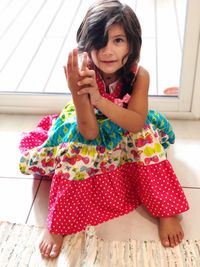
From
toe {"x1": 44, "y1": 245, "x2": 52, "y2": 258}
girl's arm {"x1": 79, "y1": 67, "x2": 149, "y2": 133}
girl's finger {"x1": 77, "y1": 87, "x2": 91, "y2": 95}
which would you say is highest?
girl's finger {"x1": 77, "y1": 87, "x2": 91, "y2": 95}

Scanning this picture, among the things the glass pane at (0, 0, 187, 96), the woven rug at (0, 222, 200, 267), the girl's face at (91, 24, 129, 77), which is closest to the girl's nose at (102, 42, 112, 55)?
the girl's face at (91, 24, 129, 77)

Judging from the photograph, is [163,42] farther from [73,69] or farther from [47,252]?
[47,252]

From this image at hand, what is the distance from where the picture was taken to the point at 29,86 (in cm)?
165

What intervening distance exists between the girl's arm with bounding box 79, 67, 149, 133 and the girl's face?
8 centimetres

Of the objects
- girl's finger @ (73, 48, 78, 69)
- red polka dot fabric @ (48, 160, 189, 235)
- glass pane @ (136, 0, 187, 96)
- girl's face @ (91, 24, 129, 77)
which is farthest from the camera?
glass pane @ (136, 0, 187, 96)

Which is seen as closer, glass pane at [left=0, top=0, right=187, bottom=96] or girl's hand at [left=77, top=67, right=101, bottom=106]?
girl's hand at [left=77, top=67, right=101, bottom=106]

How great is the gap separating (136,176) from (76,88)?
343mm

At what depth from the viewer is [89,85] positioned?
0.89 m

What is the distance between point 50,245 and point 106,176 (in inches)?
9.9

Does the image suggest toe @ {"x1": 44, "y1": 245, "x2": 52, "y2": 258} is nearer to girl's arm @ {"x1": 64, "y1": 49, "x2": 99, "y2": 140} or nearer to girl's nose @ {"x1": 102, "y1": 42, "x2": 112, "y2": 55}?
girl's arm @ {"x1": 64, "y1": 49, "x2": 99, "y2": 140}

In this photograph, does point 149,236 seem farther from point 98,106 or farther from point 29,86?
point 29,86

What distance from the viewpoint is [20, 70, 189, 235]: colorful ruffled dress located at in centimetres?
103

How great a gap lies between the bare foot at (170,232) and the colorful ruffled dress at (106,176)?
0.08 ft

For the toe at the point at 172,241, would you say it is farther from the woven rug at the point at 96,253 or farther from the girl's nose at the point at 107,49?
the girl's nose at the point at 107,49
